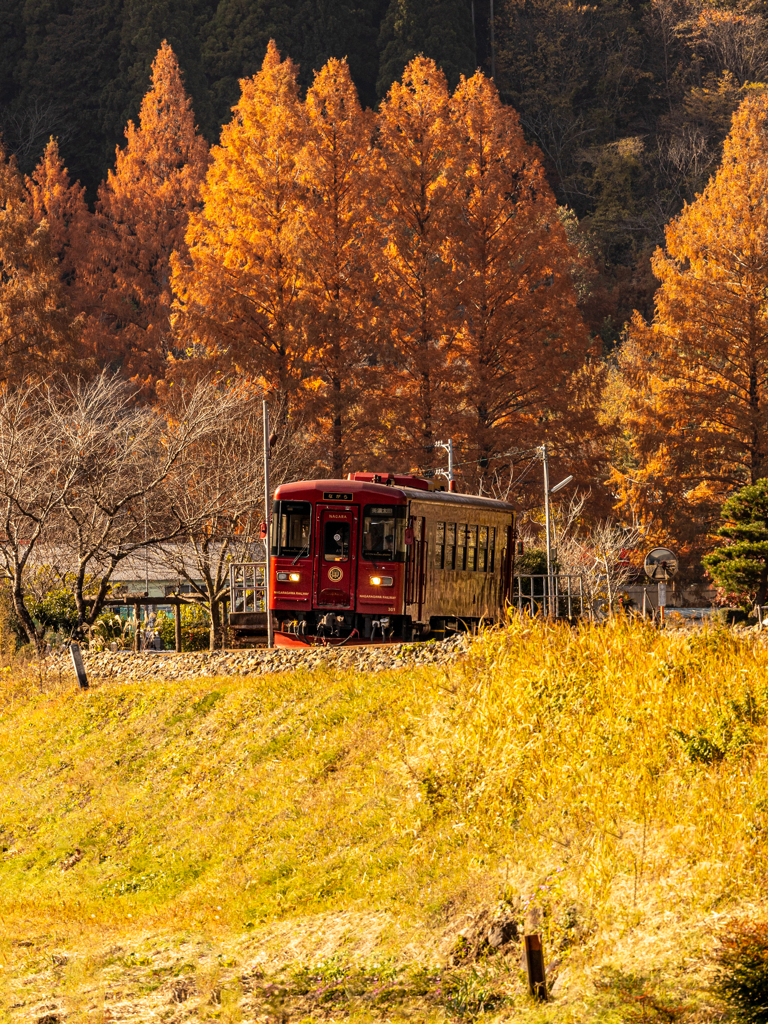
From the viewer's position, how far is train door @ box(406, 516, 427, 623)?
1908 centimetres

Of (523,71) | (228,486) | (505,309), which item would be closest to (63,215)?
(505,309)

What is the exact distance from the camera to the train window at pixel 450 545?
20.2 meters

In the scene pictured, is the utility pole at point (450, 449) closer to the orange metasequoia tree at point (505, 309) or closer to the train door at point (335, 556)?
the orange metasequoia tree at point (505, 309)

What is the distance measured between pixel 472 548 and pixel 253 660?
5012 mm

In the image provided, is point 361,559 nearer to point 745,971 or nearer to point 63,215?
point 745,971

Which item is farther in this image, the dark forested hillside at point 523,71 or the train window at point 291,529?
the dark forested hillside at point 523,71

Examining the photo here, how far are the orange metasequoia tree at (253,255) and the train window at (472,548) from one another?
12.3 meters

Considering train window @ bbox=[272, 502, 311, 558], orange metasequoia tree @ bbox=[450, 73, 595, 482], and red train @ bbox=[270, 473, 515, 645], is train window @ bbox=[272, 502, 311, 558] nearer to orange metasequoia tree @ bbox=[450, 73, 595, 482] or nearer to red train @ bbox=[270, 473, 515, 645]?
red train @ bbox=[270, 473, 515, 645]

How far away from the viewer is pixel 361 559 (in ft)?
62.3

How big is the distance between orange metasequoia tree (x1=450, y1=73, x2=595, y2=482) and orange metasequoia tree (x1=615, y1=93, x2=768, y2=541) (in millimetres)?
3078

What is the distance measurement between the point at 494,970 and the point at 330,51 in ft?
231

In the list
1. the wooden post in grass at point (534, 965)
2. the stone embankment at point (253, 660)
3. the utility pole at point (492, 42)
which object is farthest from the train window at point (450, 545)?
the utility pole at point (492, 42)

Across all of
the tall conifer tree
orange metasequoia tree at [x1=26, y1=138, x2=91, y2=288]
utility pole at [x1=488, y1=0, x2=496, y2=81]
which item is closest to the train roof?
the tall conifer tree

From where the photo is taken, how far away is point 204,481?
27125 millimetres
